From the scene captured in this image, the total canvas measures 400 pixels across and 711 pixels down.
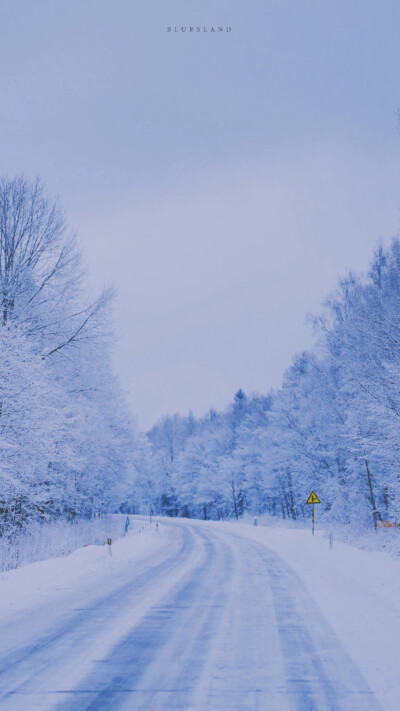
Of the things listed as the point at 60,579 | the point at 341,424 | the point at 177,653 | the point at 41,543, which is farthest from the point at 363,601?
the point at 341,424

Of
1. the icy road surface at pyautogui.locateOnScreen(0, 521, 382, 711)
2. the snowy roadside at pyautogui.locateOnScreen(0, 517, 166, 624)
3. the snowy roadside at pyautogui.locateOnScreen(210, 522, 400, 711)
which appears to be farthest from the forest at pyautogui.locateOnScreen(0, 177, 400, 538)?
the icy road surface at pyautogui.locateOnScreen(0, 521, 382, 711)

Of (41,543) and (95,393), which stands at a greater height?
(95,393)

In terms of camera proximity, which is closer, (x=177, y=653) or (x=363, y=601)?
(x=177, y=653)

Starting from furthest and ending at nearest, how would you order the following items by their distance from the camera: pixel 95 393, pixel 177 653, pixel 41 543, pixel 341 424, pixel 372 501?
pixel 95 393 < pixel 341 424 < pixel 372 501 < pixel 41 543 < pixel 177 653

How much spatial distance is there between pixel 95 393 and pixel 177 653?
866 inches

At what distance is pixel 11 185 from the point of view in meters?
18.2

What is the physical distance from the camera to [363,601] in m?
9.91

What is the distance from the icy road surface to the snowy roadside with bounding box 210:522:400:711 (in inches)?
8.0

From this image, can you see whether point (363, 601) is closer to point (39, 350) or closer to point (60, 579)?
point (60, 579)

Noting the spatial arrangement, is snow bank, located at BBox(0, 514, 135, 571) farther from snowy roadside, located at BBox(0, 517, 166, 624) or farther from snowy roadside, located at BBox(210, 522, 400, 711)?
snowy roadside, located at BBox(210, 522, 400, 711)

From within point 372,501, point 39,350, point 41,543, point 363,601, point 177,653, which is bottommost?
point 363,601

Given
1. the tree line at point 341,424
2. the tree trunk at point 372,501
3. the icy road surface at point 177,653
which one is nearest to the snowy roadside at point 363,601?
the icy road surface at point 177,653

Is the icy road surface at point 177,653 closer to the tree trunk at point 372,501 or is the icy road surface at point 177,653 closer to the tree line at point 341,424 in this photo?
the tree line at point 341,424

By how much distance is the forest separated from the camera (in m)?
15.6
